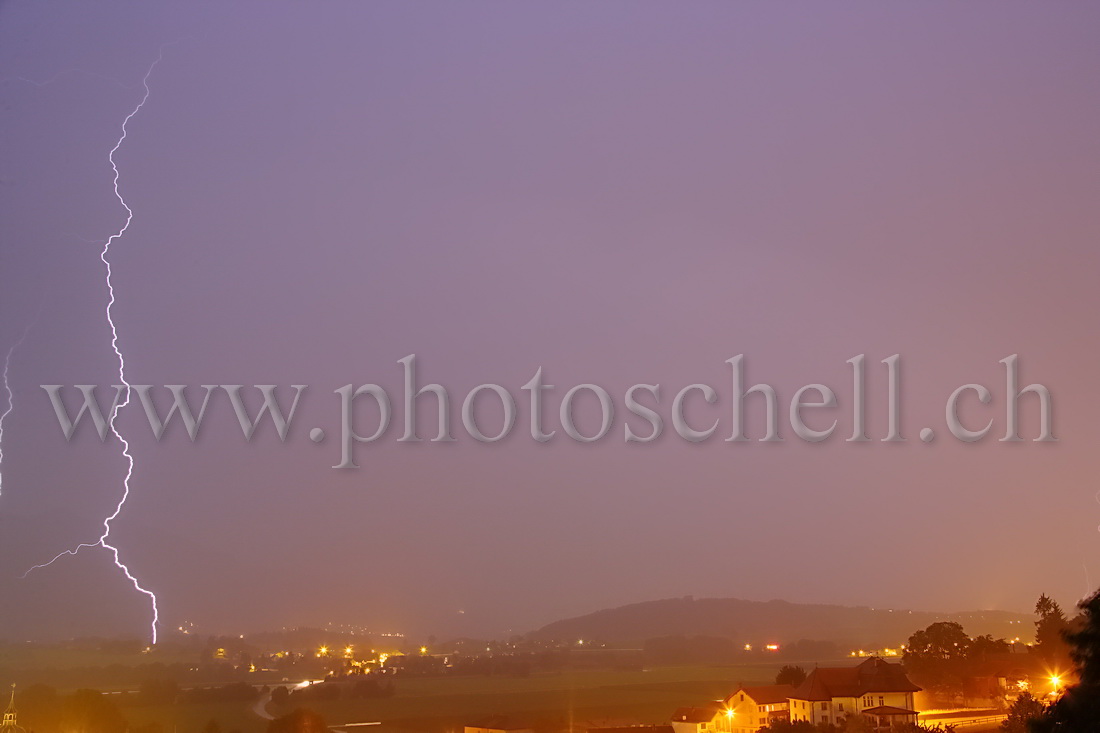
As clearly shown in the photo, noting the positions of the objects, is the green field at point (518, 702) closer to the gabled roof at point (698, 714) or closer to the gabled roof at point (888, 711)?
the gabled roof at point (698, 714)

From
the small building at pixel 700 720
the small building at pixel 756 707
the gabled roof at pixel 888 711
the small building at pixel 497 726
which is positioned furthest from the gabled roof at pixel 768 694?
the small building at pixel 497 726

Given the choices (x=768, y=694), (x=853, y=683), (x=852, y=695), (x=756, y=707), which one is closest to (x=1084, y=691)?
(x=852, y=695)

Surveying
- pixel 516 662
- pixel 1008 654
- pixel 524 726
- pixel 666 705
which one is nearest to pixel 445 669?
pixel 516 662

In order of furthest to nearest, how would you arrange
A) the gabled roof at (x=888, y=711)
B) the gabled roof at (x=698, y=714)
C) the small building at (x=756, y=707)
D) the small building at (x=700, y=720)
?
the gabled roof at (x=698, y=714) < the small building at (x=700, y=720) < the small building at (x=756, y=707) < the gabled roof at (x=888, y=711)

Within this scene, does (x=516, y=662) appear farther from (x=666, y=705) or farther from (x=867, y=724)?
(x=867, y=724)

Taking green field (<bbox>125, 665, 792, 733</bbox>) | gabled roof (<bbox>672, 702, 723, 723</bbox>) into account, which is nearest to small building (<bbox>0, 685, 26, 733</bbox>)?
green field (<bbox>125, 665, 792, 733</bbox>)

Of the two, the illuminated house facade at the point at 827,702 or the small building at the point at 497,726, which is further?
the small building at the point at 497,726
